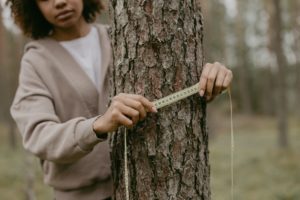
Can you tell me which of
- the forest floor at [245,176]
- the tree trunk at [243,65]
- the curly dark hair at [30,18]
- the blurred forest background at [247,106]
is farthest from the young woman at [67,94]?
the tree trunk at [243,65]

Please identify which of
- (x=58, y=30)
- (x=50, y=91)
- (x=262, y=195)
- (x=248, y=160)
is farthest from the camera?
(x=248, y=160)

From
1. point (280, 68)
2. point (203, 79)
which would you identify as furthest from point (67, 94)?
point (280, 68)

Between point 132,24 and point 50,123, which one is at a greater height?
point 132,24

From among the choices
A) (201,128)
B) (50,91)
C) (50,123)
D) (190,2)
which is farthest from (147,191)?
(190,2)

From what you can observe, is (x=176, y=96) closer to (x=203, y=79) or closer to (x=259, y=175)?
(x=203, y=79)

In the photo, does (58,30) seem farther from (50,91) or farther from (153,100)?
(153,100)

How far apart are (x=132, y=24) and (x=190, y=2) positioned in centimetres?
26

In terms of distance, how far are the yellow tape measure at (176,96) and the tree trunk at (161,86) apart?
0.03 meters

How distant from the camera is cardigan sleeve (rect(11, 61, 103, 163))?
6.09 feet

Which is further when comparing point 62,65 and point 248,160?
point 248,160

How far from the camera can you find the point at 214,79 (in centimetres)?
188

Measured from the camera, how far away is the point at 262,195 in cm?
859

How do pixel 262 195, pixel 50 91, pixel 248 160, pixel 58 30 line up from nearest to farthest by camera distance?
pixel 50 91 → pixel 58 30 → pixel 262 195 → pixel 248 160

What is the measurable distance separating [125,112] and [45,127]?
43 cm
